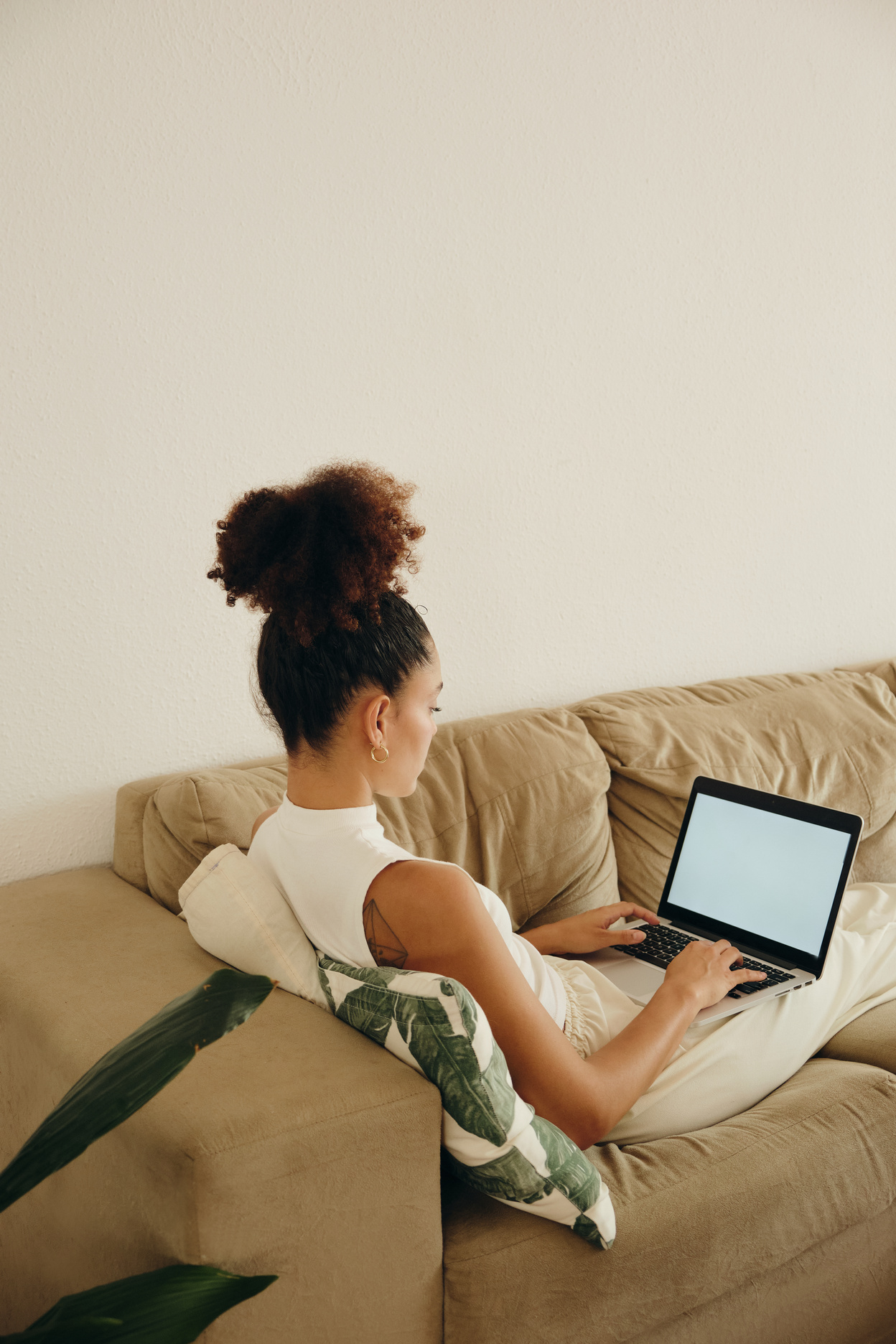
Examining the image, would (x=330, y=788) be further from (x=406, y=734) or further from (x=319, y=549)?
(x=319, y=549)

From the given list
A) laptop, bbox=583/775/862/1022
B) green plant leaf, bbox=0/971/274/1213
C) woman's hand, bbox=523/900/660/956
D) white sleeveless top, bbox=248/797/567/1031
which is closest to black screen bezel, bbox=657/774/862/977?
laptop, bbox=583/775/862/1022

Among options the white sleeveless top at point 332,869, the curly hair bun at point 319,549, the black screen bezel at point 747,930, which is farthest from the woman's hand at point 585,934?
the curly hair bun at point 319,549

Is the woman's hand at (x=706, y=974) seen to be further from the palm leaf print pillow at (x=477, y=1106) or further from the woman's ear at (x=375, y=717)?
the woman's ear at (x=375, y=717)

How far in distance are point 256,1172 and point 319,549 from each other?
2.02ft

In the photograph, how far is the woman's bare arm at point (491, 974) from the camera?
1001 millimetres

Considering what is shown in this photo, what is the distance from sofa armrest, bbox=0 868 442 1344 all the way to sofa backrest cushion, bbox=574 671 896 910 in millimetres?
954

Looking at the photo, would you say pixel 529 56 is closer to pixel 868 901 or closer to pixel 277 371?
pixel 277 371

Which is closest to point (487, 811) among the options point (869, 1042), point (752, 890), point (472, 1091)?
point (752, 890)

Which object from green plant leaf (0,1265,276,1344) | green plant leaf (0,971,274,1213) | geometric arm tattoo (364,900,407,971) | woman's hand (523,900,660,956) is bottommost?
woman's hand (523,900,660,956)

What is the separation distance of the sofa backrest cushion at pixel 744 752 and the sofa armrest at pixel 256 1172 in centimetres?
95

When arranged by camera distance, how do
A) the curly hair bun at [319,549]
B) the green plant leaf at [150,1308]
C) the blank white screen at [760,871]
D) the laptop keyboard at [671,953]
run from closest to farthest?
the green plant leaf at [150,1308] → the curly hair bun at [319,549] → the laptop keyboard at [671,953] → the blank white screen at [760,871]

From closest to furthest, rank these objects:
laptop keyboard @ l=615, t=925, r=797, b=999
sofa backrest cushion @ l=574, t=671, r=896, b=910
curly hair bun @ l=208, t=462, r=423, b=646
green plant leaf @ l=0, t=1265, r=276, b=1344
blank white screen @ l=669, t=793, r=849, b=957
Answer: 1. green plant leaf @ l=0, t=1265, r=276, b=1344
2. curly hair bun @ l=208, t=462, r=423, b=646
3. laptop keyboard @ l=615, t=925, r=797, b=999
4. blank white screen @ l=669, t=793, r=849, b=957
5. sofa backrest cushion @ l=574, t=671, r=896, b=910

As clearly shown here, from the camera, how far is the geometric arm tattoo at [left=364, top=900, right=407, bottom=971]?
1.03 meters

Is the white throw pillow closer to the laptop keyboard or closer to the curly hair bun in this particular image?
the curly hair bun
